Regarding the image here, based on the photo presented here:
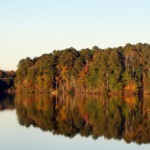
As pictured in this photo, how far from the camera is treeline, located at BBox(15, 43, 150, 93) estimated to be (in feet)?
279

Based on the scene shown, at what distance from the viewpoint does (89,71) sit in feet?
305

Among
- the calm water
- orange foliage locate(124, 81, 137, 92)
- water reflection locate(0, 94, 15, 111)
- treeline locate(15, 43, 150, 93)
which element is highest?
treeline locate(15, 43, 150, 93)

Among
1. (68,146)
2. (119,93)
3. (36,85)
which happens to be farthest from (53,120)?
(36,85)

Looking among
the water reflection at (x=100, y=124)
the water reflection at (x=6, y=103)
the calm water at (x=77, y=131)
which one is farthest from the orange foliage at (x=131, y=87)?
the calm water at (x=77, y=131)

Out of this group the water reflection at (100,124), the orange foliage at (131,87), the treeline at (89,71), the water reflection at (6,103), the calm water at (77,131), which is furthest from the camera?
the treeline at (89,71)

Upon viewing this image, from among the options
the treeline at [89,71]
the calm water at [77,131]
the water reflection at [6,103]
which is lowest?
the calm water at [77,131]

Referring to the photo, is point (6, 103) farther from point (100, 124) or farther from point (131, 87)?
point (131, 87)

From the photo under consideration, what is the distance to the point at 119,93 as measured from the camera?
84938 mm

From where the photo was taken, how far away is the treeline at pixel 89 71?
3351 inches

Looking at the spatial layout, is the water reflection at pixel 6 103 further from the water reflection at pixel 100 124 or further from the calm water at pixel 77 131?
the calm water at pixel 77 131

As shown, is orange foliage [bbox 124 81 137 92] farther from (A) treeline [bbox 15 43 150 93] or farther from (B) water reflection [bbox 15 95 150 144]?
(B) water reflection [bbox 15 95 150 144]

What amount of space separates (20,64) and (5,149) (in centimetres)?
8768

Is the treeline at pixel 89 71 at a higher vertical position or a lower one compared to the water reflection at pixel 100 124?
higher

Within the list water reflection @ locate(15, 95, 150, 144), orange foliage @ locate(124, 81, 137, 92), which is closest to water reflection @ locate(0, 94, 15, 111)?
water reflection @ locate(15, 95, 150, 144)
